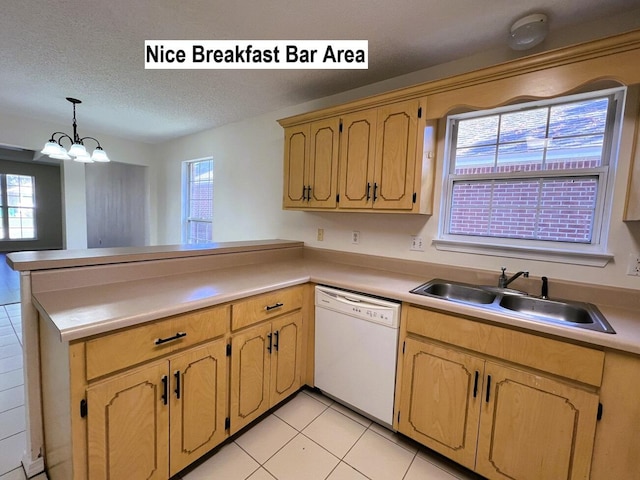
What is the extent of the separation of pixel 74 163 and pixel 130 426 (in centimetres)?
423

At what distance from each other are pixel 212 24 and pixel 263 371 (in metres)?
2.08

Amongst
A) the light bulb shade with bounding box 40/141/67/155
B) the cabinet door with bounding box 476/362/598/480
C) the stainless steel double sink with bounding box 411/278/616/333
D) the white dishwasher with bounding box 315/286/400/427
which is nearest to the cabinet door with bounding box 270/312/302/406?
the white dishwasher with bounding box 315/286/400/427

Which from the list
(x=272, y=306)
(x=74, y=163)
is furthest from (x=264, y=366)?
(x=74, y=163)

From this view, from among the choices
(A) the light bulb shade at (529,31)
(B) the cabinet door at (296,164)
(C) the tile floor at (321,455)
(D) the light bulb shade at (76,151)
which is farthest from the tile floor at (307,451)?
(A) the light bulb shade at (529,31)

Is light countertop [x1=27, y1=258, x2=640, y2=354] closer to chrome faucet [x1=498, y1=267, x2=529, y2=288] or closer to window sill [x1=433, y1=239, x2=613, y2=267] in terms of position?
window sill [x1=433, y1=239, x2=613, y2=267]

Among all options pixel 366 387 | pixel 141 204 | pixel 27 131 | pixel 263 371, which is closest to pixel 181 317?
pixel 263 371

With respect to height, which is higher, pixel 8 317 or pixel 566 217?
pixel 566 217

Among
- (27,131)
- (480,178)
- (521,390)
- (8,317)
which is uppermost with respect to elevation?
(27,131)

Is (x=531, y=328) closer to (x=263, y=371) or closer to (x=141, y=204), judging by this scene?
(x=263, y=371)

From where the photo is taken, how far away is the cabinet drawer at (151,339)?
105 centimetres

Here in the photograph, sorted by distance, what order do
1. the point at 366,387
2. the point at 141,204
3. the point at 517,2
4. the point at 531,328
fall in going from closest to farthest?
1. the point at 531,328
2. the point at 517,2
3. the point at 366,387
4. the point at 141,204

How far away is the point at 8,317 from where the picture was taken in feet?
10.3

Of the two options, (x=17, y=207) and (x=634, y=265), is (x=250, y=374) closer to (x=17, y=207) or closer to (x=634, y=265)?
(x=634, y=265)

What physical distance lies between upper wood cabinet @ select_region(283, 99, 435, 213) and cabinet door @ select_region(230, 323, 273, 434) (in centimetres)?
112
